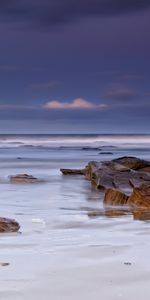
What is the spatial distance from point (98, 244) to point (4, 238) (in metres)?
1.08

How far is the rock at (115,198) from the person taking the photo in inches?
396

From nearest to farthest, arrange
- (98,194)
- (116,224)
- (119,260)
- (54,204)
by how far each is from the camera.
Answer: (119,260), (116,224), (54,204), (98,194)

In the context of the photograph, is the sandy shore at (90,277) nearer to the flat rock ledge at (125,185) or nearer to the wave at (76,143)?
the flat rock ledge at (125,185)

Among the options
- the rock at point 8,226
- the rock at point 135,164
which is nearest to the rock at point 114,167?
the rock at point 135,164

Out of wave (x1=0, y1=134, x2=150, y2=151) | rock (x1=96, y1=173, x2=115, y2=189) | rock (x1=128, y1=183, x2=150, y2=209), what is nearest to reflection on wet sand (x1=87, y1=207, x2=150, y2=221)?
rock (x1=128, y1=183, x2=150, y2=209)

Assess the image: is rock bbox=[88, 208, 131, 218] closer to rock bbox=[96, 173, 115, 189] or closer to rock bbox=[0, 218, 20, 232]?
rock bbox=[0, 218, 20, 232]

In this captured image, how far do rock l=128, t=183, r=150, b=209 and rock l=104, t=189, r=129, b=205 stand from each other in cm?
17

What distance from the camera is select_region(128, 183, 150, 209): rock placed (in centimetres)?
959

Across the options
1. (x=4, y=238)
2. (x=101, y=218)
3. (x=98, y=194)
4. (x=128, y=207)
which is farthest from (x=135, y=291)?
(x=98, y=194)

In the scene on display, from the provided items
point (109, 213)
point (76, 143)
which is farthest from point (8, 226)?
point (76, 143)

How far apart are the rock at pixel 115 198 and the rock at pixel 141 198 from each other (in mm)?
168

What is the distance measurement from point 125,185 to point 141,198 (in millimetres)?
3078

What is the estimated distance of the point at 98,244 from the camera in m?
6.20

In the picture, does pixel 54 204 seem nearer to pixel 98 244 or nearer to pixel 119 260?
pixel 98 244
